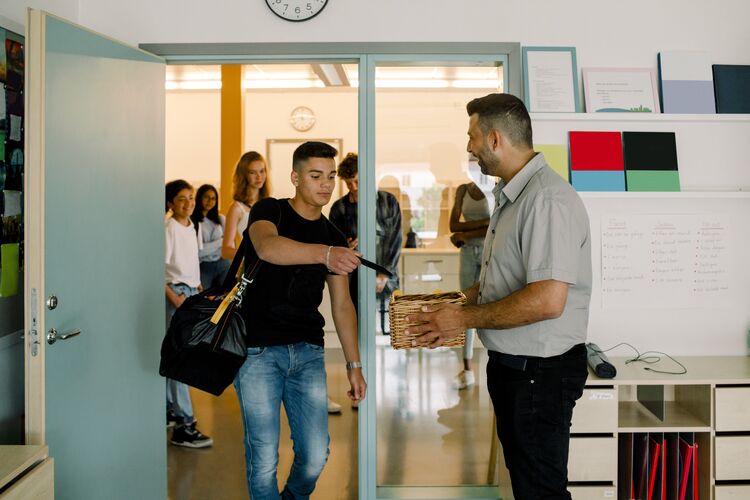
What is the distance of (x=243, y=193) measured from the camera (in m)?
4.64

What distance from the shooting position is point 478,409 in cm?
330

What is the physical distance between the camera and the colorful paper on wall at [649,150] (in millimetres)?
3123

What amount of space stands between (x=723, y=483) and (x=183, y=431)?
2.91 m

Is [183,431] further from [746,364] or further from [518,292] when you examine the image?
[746,364]

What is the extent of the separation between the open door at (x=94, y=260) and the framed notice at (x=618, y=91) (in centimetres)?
202

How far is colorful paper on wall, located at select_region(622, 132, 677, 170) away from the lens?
312 cm

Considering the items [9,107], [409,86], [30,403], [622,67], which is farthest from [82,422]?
[622,67]

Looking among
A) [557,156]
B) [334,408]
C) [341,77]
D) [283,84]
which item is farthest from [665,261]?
[283,84]

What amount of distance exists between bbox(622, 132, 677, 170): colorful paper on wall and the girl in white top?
98.8 inches

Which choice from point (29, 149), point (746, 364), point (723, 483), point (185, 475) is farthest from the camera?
point (185, 475)

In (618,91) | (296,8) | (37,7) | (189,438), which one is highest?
(296,8)

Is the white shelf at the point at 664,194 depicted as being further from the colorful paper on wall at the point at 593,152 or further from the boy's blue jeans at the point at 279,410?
the boy's blue jeans at the point at 279,410

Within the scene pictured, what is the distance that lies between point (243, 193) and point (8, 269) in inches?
87.4

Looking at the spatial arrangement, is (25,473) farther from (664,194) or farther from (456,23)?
(664,194)
